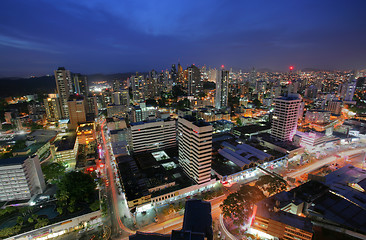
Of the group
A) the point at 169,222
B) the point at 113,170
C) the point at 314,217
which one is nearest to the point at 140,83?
the point at 113,170

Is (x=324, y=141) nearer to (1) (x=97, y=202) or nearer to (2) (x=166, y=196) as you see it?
(2) (x=166, y=196)

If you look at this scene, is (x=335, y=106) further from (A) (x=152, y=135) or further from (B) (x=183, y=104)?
(A) (x=152, y=135)

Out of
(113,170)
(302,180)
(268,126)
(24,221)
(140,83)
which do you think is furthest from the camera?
(140,83)

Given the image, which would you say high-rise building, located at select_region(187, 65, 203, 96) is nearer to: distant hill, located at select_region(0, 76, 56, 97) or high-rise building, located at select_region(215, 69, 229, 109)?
high-rise building, located at select_region(215, 69, 229, 109)

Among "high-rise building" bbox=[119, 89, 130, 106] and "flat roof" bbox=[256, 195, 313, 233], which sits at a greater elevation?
"high-rise building" bbox=[119, 89, 130, 106]

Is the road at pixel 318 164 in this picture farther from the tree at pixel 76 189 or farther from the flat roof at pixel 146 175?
the tree at pixel 76 189

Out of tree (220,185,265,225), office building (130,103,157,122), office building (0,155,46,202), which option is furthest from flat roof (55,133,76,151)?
tree (220,185,265,225)

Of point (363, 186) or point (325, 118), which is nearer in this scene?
point (363, 186)
